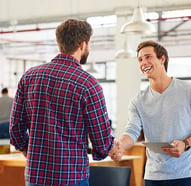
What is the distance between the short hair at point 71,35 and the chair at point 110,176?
1.04 meters

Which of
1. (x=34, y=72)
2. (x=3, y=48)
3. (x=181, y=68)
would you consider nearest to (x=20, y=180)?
(x=34, y=72)

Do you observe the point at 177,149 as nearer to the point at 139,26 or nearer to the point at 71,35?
the point at 71,35

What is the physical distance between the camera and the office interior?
32.0ft

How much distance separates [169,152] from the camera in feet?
8.11

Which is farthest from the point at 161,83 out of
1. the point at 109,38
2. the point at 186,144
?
the point at 109,38

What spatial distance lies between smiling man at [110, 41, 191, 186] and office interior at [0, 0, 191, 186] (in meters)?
2.50

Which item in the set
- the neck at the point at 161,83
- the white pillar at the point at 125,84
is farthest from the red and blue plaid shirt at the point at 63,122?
the white pillar at the point at 125,84

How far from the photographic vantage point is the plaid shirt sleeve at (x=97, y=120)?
207cm

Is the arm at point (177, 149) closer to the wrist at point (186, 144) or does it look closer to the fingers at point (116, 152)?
the wrist at point (186, 144)

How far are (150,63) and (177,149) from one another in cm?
61

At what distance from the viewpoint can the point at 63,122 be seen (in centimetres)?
204

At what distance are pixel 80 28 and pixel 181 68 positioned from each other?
44.6 ft

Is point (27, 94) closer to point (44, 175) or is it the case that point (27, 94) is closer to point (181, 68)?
point (44, 175)

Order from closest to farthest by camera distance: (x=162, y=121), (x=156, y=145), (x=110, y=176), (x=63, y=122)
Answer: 1. (x=63, y=122)
2. (x=156, y=145)
3. (x=162, y=121)
4. (x=110, y=176)
